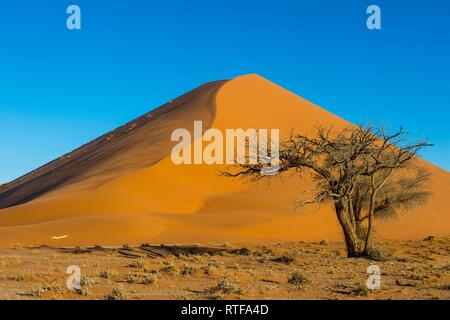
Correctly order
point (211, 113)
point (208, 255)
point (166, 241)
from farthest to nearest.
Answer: point (211, 113) < point (166, 241) < point (208, 255)

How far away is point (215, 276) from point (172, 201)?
2690 cm

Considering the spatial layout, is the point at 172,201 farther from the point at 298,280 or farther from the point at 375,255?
the point at 298,280

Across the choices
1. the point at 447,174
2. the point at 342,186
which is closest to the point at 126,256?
the point at 342,186

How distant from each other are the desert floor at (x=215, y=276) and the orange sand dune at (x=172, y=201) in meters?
9.13

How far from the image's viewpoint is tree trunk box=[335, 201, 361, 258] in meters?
19.8

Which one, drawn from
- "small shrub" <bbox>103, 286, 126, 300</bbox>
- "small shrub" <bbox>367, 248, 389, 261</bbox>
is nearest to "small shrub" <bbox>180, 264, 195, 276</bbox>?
"small shrub" <bbox>103, 286, 126, 300</bbox>

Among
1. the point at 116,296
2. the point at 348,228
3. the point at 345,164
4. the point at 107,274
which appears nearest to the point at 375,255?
the point at 348,228

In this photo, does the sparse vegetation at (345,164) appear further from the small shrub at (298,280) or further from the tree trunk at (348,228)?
the small shrub at (298,280)

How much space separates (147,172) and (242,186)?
28.9 feet

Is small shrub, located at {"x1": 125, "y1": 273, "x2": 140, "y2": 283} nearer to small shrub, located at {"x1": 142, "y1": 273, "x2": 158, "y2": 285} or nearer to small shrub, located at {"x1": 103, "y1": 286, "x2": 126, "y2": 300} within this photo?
small shrub, located at {"x1": 142, "y1": 273, "x2": 158, "y2": 285}

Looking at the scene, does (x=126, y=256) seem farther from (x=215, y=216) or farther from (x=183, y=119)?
(x=183, y=119)

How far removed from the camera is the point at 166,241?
29656 mm

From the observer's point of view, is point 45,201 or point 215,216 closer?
point 215,216

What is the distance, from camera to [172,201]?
136ft
